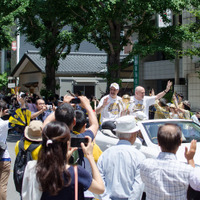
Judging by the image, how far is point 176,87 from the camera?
21.9 m

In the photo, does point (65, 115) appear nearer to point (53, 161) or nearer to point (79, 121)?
point (79, 121)

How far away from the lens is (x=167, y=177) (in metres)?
2.85

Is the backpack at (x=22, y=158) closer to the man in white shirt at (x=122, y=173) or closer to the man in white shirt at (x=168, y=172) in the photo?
the man in white shirt at (x=122, y=173)

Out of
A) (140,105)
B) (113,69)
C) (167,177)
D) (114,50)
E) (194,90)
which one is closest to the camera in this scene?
(167,177)

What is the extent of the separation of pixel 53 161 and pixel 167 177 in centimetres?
99

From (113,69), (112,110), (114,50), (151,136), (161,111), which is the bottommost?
(151,136)

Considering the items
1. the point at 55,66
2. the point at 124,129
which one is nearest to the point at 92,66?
the point at 55,66

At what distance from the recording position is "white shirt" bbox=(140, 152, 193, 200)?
9.25 ft

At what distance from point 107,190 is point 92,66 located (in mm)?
30507

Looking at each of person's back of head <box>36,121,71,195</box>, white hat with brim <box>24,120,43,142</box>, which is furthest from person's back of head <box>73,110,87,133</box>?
person's back of head <box>36,121,71,195</box>

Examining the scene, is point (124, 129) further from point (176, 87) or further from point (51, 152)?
point (176, 87)

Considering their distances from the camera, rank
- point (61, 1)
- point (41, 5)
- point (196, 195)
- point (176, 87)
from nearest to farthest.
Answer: point (196, 195) < point (61, 1) < point (41, 5) < point (176, 87)

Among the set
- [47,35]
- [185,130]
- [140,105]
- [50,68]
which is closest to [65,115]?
[185,130]

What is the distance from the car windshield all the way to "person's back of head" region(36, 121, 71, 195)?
370 cm
